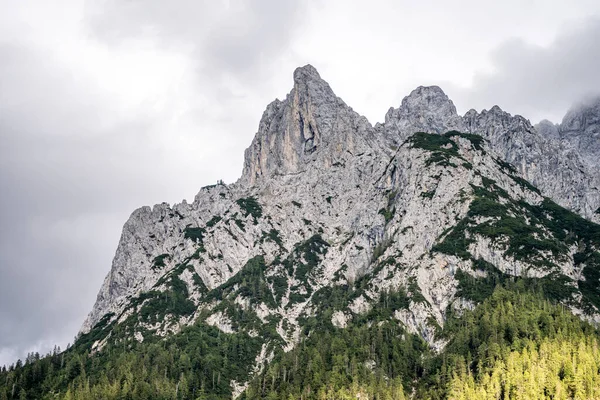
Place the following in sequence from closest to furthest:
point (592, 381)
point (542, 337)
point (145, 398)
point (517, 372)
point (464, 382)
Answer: point (592, 381) < point (517, 372) < point (464, 382) < point (542, 337) < point (145, 398)

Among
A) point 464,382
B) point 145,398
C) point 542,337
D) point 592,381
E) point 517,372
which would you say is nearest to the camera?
point 592,381

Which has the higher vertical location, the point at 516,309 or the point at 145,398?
the point at 516,309

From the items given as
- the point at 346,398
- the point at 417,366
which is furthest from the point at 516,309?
the point at 346,398

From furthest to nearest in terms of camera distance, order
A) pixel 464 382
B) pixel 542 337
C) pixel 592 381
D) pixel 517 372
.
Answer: pixel 542 337
pixel 464 382
pixel 517 372
pixel 592 381

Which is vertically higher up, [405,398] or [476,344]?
[476,344]

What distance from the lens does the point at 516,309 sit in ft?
644

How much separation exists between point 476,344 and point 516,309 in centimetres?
2060

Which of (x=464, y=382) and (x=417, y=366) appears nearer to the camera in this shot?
(x=464, y=382)

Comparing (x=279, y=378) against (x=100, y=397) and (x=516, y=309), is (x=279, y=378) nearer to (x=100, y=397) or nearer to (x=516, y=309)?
(x=100, y=397)

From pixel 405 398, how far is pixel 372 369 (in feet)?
76.2

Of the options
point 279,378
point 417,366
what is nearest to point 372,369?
point 417,366

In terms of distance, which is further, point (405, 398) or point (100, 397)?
point (100, 397)

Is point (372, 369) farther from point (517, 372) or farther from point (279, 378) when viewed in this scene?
point (517, 372)

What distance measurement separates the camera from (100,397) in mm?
190000
